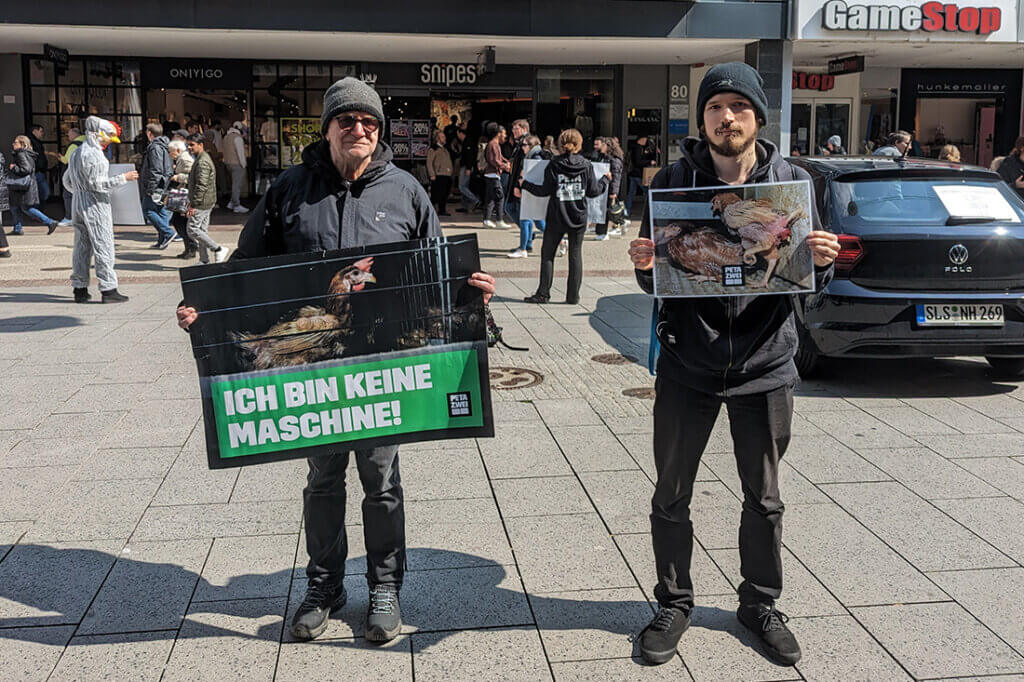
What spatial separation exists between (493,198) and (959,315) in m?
13.2

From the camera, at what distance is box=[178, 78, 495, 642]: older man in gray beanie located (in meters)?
3.57

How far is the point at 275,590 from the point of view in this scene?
405cm

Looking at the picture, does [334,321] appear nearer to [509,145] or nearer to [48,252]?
[48,252]

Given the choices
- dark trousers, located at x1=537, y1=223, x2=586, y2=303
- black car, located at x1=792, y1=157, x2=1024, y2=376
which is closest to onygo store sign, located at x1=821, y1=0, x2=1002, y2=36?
dark trousers, located at x1=537, y1=223, x2=586, y2=303

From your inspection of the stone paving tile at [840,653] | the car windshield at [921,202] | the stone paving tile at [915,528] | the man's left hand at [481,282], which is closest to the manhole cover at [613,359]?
the car windshield at [921,202]

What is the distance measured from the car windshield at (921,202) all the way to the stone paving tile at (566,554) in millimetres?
3617

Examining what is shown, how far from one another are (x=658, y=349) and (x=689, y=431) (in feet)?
1.16

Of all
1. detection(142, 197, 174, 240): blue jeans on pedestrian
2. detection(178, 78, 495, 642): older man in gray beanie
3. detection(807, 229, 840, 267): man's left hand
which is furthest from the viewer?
detection(142, 197, 174, 240): blue jeans on pedestrian

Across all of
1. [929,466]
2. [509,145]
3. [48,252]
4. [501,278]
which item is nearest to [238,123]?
[509,145]

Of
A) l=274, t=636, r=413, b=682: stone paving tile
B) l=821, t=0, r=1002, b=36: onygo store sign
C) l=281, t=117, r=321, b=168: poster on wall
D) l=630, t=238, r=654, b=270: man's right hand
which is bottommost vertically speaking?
l=274, t=636, r=413, b=682: stone paving tile

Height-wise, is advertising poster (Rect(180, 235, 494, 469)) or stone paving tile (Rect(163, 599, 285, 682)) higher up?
advertising poster (Rect(180, 235, 494, 469))

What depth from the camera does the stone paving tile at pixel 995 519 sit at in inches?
179

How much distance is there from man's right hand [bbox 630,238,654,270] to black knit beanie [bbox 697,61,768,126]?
1.60 feet

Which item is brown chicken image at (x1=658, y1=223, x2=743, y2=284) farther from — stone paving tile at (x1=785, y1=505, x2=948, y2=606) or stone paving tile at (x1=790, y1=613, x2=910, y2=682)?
stone paving tile at (x1=785, y1=505, x2=948, y2=606)
